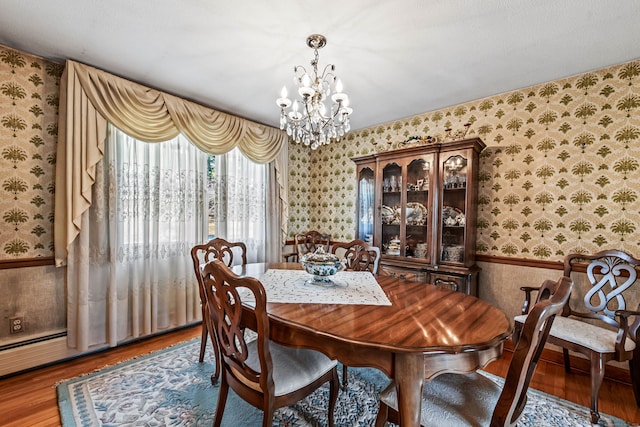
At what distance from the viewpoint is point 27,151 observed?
7.00 feet

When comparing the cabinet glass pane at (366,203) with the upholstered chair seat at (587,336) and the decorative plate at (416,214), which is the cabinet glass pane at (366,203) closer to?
the decorative plate at (416,214)

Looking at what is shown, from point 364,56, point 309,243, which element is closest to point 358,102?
point 364,56

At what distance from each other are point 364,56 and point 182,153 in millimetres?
2019

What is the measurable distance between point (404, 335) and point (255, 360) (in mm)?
777

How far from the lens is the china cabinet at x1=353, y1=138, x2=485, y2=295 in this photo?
2.66 m

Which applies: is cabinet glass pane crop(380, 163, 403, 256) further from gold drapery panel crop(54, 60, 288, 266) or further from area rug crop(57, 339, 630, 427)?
gold drapery panel crop(54, 60, 288, 266)

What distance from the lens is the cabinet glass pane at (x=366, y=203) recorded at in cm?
340

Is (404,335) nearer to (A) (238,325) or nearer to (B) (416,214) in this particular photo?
(A) (238,325)

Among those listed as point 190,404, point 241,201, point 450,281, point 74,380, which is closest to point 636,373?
point 450,281

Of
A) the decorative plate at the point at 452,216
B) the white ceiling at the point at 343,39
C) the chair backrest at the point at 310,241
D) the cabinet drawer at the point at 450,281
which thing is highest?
the white ceiling at the point at 343,39

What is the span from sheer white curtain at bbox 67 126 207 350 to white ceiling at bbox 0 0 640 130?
0.75m

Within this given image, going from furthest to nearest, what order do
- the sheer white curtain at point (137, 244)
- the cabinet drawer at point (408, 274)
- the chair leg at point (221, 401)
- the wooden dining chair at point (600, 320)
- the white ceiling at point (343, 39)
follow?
the cabinet drawer at point (408, 274) → the sheer white curtain at point (137, 244) → the wooden dining chair at point (600, 320) → the white ceiling at point (343, 39) → the chair leg at point (221, 401)

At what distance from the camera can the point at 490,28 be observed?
176 centimetres

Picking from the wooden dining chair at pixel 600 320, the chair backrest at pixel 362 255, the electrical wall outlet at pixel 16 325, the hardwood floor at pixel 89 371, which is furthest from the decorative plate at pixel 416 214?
the electrical wall outlet at pixel 16 325
